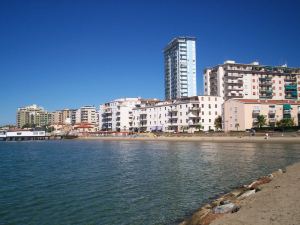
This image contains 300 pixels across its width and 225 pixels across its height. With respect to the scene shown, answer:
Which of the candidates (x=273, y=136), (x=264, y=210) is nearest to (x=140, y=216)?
(x=264, y=210)

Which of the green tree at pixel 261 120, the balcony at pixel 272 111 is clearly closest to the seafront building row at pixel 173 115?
the balcony at pixel 272 111

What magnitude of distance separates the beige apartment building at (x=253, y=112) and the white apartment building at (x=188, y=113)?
1264cm

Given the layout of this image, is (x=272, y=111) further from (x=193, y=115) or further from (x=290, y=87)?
(x=290, y=87)

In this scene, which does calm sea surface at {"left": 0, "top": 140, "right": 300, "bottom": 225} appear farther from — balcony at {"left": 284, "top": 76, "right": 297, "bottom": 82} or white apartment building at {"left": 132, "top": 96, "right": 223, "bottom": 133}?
balcony at {"left": 284, "top": 76, "right": 297, "bottom": 82}

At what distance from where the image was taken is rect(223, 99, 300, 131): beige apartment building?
121 metres

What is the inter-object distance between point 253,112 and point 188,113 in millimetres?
29866

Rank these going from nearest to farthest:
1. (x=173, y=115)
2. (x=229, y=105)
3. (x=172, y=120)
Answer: (x=229, y=105)
(x=173, y=115)
(x=172, y=120)

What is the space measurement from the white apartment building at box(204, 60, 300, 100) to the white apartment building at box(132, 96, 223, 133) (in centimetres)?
1546

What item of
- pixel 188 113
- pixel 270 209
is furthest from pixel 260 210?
pixel 188 113

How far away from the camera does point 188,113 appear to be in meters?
142

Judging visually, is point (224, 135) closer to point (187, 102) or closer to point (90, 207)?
point (187, 102)

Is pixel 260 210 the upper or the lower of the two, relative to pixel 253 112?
lower

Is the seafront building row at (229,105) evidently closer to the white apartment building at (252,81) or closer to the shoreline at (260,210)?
the white apartment building at (252,81)

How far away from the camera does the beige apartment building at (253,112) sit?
120625 millimetres
